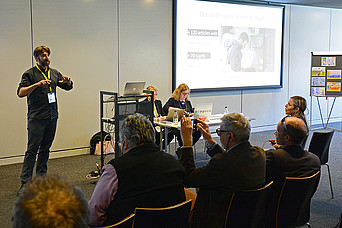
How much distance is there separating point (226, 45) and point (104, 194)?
652 cm

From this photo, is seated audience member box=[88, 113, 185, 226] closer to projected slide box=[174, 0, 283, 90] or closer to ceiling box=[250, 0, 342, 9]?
projected slide box=[174, 0, 283, 90]

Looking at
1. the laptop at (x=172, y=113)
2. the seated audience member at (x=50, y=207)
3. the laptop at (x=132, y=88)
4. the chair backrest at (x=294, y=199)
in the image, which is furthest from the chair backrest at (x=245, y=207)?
the laptop at (x=172, y=113)

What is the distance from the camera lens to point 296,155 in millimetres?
3000

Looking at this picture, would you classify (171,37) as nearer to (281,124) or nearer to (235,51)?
(235,51)

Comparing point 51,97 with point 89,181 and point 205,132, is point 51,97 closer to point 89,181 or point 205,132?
point 89,181

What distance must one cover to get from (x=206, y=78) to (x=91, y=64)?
2422mm

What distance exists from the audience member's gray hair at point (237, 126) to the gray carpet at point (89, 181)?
3.81 ft

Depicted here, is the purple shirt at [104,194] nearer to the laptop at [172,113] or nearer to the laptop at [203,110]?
the laptop at [172,113]

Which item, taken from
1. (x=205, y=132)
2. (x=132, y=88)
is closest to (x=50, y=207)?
(x=205, y=132)

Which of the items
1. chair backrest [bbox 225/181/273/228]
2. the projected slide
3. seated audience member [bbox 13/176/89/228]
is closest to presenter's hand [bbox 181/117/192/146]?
chair backrest [bbox 225/181/273/228]

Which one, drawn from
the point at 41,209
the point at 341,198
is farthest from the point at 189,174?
the point at 341,198

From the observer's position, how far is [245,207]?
2.44 meters

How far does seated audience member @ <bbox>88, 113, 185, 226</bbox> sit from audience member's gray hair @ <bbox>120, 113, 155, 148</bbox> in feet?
0.20

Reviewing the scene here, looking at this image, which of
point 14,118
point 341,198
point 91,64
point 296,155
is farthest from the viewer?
point 91,64
